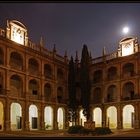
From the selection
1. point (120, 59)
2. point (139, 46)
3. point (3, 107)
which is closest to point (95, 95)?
point (120, 59)

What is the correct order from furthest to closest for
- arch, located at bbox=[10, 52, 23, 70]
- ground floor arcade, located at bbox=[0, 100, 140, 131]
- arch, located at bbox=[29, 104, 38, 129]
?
1. arch, located at bbox=[29, 104, 38, 129]
2. arch, located at bbox=[10, 52, 23, 70]
3. ground floor arcade, located at bbox=[0, 100, 140, 131]

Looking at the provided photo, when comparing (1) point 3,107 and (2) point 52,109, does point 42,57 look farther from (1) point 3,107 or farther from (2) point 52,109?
(1) point 3,107

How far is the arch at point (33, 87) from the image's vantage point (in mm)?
41869

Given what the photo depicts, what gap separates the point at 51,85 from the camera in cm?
4491

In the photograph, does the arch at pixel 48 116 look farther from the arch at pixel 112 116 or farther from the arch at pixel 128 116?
the arch at pixel 128 116

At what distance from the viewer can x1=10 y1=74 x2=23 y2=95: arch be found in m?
38.3

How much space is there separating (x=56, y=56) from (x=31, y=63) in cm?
555

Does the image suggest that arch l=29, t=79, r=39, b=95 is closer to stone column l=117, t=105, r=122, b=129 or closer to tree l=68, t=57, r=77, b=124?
tree l=68, t=57, r=77, b=124

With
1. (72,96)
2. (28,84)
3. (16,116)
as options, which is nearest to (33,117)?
(16,116)

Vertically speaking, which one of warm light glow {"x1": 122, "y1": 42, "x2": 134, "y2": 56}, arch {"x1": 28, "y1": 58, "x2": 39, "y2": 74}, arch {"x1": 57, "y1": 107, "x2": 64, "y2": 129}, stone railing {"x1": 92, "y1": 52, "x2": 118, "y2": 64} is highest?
warm light glow {"x1": 122, "y1": 42, "x2": 134, "y2": 56}

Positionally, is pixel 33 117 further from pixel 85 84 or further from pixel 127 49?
pixel 127 49

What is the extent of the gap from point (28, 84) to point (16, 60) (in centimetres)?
409

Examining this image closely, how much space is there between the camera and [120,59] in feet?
148

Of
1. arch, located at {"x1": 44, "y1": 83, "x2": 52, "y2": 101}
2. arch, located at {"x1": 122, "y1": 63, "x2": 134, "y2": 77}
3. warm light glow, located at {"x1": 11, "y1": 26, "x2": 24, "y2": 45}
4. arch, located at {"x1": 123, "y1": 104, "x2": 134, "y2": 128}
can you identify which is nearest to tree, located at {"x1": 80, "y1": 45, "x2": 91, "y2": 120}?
warm light glow, located at {"x1": 11, "y1": 26, "x2": 24, "y2": 45}
